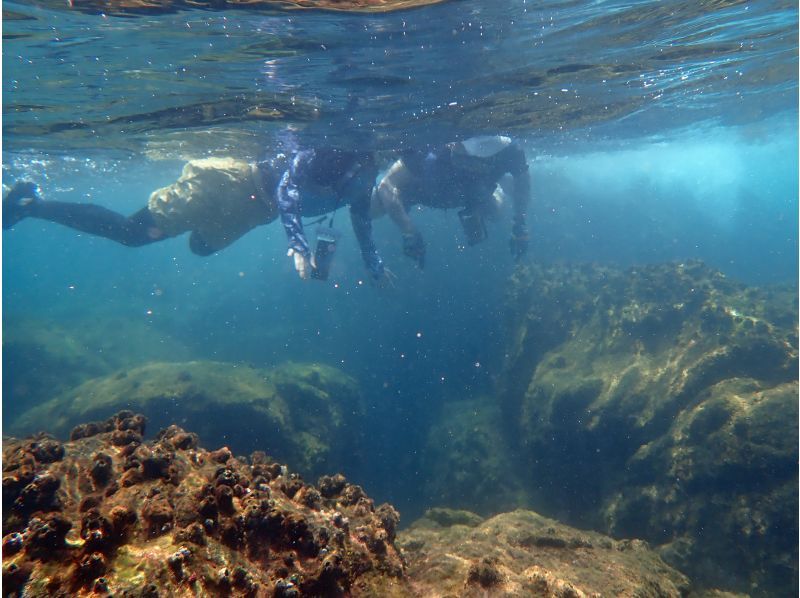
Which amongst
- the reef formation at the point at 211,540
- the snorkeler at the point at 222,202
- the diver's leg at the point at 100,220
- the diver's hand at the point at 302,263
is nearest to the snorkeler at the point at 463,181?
the snorkeler at the point at 222,202

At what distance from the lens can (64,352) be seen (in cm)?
2636

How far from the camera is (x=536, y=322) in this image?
17.6 metres

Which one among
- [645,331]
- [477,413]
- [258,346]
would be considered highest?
[645,331]

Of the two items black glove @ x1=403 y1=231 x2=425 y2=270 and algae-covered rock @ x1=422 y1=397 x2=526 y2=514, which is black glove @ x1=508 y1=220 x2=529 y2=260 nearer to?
black glove @ x1=403 y1=231 x2=425 y2=270

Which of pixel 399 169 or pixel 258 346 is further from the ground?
pixel 399 169

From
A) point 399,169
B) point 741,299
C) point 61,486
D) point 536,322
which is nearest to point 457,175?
point 399,169

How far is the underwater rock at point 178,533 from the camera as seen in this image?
2555 mm

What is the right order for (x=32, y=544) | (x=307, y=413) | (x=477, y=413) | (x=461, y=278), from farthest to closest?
(x=461, y=278), (x=477, y=413), (x=307, y=413), (x=32, y=544)

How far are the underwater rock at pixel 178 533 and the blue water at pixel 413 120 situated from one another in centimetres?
830

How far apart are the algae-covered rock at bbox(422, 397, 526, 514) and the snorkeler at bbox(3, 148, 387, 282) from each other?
8178 mm

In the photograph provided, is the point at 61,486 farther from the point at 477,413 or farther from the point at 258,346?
the point at 258,346

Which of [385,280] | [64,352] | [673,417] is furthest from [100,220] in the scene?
[64,352]

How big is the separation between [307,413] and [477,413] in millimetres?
6823

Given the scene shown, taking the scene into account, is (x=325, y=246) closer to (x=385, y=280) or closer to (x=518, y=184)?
(x=385, y=280)
